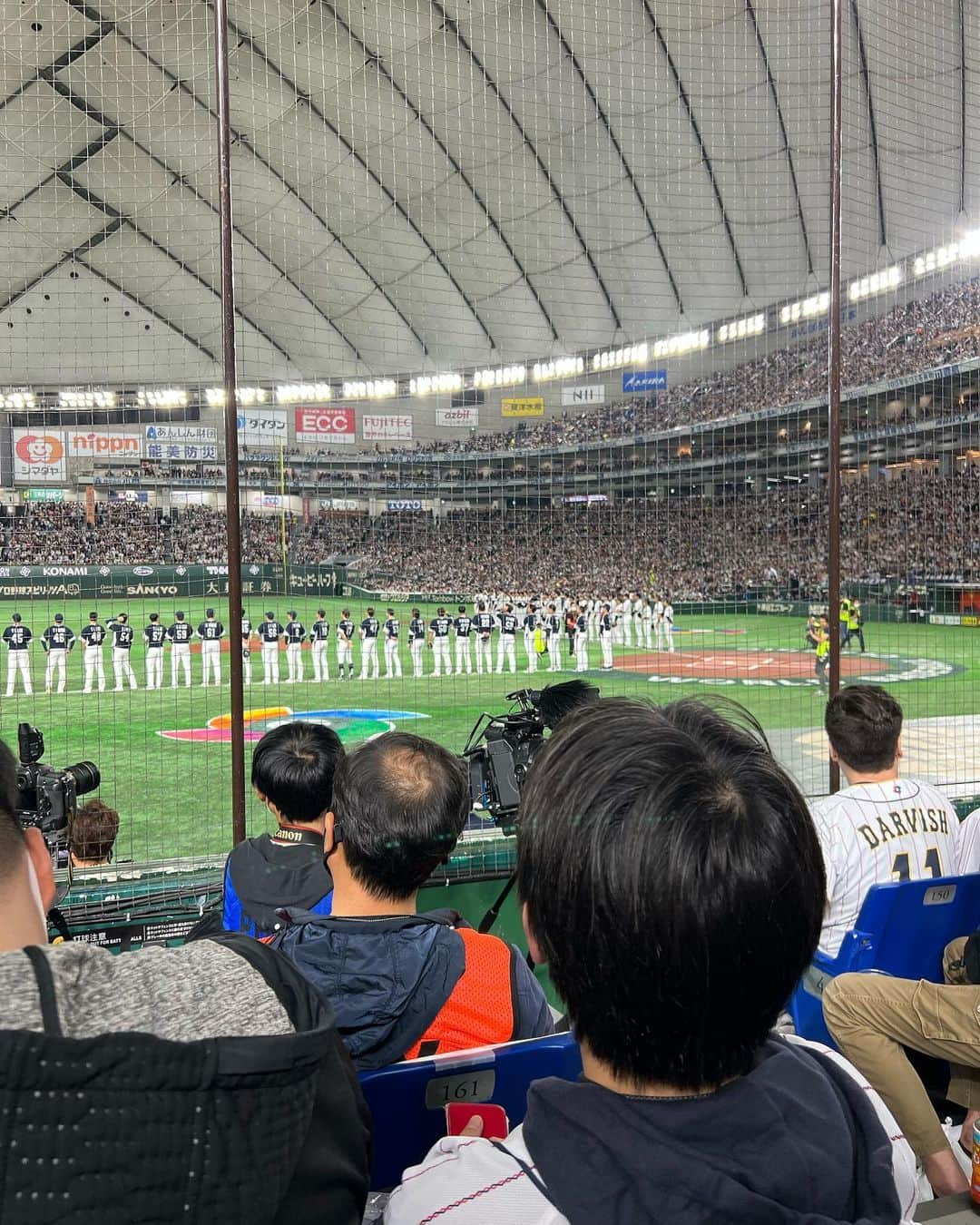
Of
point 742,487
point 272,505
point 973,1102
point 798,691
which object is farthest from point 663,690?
point 973,1102

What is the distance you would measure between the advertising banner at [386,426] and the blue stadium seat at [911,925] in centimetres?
383

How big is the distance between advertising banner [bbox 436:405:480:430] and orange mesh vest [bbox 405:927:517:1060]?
15.0 ft

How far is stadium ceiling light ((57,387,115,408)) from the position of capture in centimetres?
608

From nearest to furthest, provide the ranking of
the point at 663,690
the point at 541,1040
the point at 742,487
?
1. the point at 541,1040
2. the point at 742,487
3. the point at 663,690

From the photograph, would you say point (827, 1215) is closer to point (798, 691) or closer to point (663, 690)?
point (663, 690)

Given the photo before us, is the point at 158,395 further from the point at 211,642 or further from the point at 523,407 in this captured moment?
the point at 211,642

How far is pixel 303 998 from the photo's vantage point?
66 centimetres

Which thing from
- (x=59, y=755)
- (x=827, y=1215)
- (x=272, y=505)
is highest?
(x=272, y=505)

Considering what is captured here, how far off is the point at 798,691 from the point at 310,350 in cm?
733

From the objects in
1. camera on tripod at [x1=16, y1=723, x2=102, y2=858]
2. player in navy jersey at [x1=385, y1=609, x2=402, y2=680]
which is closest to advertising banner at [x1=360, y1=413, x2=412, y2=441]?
camera on tripod at [x1=16, y1=723, x2=102, y2=858]

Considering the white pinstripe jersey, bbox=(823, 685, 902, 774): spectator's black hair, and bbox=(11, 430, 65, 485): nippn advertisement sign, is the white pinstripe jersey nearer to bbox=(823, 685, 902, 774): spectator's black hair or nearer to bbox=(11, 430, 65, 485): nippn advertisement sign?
bbox=(823, 685, 902, 774): spectator's black hair

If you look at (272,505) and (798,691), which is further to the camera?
(798,691)

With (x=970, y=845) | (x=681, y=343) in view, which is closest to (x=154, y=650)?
(x=681, y=343)

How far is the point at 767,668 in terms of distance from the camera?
12906mm
